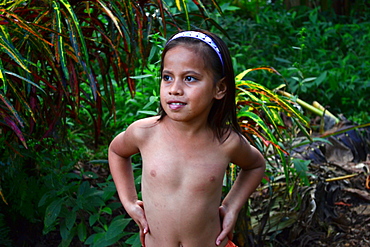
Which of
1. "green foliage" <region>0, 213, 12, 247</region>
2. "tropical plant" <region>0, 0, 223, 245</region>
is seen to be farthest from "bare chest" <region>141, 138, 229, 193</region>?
"green foliage" <region>0, 213, 12, 247</region>

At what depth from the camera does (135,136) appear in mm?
1888

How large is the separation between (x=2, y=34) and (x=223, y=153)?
0.86 meters

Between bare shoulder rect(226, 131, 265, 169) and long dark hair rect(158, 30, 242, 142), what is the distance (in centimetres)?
3

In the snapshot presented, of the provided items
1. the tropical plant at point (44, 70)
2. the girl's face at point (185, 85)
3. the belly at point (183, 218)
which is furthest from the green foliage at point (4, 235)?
the girl's face at point (185, 85)

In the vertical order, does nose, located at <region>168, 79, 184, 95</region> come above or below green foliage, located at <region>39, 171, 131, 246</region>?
above

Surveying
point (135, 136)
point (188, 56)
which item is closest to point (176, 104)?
point (188, 56)

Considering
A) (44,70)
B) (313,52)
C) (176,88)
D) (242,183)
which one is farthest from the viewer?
(313,52)

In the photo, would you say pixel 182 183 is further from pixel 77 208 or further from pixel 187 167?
pixel 77 208

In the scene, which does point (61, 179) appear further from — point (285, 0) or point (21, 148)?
point (285, 0)

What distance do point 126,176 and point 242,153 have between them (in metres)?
0.43

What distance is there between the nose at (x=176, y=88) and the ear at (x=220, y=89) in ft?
0.49

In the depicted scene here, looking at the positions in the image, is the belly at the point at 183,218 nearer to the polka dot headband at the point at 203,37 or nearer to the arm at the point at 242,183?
the arm at the point at 242,183

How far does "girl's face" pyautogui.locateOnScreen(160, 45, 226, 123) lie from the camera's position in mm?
1703

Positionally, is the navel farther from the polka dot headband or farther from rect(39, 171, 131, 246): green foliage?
rect(39, 171, 131, 246): green foliage
